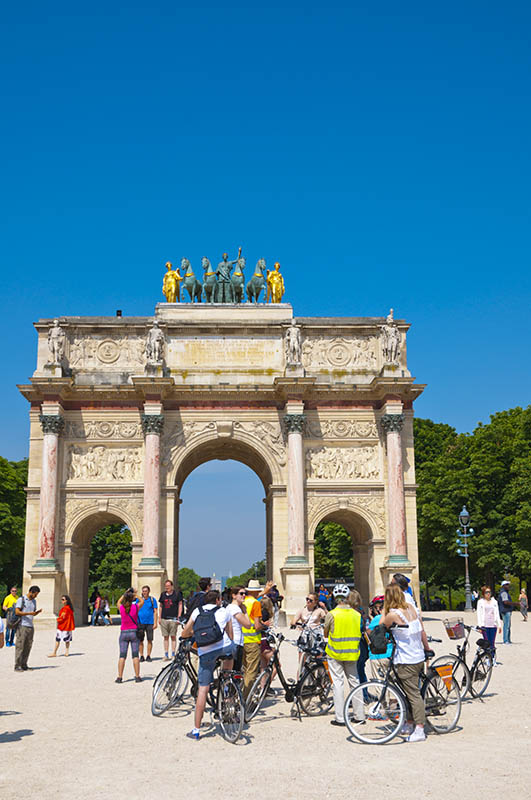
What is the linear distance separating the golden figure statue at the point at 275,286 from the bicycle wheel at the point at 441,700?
30.2m

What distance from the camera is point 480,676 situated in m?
14.6

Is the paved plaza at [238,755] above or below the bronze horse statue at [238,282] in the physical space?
below

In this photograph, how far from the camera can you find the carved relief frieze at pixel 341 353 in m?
39.3

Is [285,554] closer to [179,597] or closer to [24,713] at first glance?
[179,597]

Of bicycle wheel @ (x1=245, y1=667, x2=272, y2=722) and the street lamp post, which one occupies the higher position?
the street lamp post

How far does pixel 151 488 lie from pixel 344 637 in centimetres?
2507

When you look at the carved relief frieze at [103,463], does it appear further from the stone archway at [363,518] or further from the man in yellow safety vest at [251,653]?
the man in yellow safety vest at [251,653]

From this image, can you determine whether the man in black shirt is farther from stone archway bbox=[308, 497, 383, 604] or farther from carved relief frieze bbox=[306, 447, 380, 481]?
carved relief frieze bbox=[306, 447, 380, 481]

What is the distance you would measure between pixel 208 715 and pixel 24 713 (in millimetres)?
3037

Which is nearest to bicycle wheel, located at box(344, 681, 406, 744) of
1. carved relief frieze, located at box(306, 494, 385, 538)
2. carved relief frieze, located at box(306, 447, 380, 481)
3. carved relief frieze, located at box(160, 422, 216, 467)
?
carved relief frieze, located at box(306, 494, 385, 538)

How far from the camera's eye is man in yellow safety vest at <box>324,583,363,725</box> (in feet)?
39.8

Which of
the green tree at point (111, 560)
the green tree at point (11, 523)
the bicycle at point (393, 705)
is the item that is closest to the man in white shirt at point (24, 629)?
the bicycle at point (393, 705)

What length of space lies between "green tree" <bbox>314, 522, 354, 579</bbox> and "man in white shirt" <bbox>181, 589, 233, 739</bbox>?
169 feet

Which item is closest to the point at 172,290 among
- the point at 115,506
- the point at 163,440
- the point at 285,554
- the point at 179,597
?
the point at 163,440
